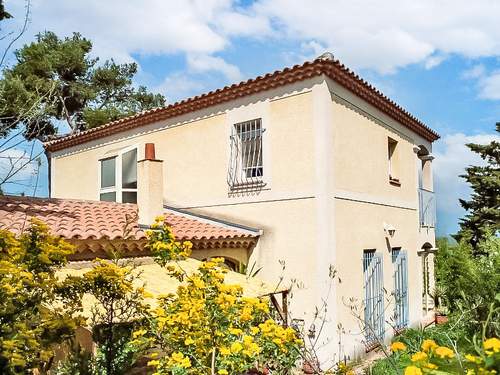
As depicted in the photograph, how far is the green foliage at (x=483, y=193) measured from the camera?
39000 millimetres

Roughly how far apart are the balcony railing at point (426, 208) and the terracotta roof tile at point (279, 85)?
12.3 ft

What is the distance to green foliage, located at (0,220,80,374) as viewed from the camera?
19.8ft

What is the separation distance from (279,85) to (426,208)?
1451 centimetres

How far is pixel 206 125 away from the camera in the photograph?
67.2ft

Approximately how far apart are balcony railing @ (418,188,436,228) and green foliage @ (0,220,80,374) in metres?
22.6

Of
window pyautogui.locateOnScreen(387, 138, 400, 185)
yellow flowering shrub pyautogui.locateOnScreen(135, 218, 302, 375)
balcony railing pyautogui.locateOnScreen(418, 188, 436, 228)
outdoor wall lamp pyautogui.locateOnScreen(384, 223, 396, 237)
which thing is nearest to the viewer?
yellow flowering shrub pyautogui.locateOnScreen(135, 218, 302, 375)

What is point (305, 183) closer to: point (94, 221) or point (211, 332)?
point (94, 221)

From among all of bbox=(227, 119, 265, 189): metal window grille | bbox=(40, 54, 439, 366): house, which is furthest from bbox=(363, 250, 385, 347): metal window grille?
bbox=(227, 119, 265, 189): metal window grille

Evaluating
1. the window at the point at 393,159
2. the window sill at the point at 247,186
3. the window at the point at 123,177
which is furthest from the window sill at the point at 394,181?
the window at the point at 123,177

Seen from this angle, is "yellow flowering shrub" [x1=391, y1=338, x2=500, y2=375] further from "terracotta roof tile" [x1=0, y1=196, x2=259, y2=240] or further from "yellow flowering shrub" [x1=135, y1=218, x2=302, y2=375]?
"terracotta roof tile" [x1=0, y1=196, x2=259, y2=240]

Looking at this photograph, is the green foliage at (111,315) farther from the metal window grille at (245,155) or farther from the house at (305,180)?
the metal window grille at (245,155)

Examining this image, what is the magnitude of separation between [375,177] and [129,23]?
12361 mm

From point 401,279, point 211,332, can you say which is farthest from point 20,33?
point 401,279

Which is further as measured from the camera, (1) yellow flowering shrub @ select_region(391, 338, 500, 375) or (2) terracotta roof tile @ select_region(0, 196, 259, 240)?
(2) terracotta roof tile @ select_region(0, 196, 259, 240)
